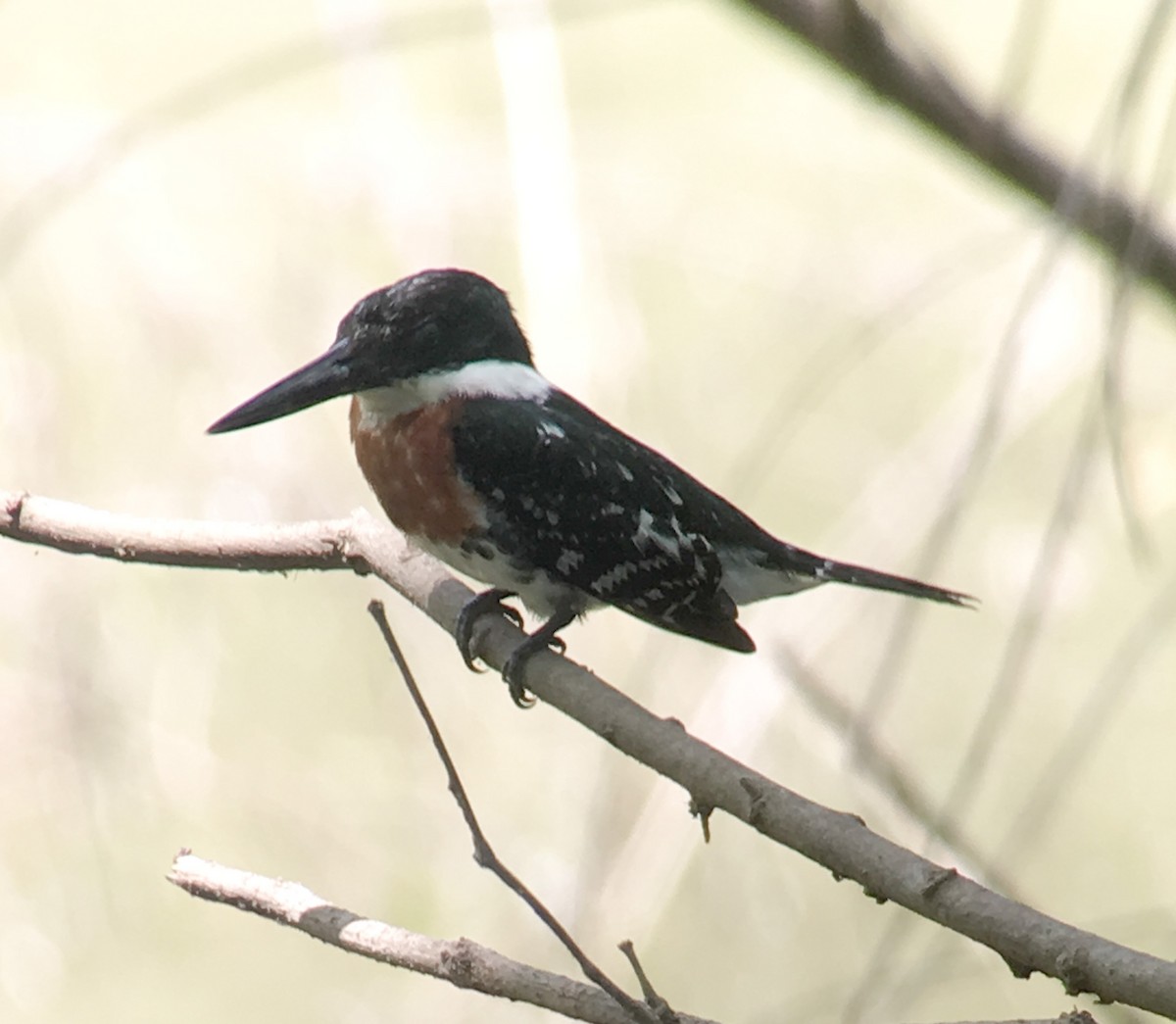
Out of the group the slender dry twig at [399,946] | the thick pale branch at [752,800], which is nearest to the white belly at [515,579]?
the thick pale branch at [752,800]

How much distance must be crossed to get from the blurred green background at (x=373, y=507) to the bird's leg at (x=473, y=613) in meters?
0.40

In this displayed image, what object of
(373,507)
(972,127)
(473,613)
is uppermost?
(972,127)

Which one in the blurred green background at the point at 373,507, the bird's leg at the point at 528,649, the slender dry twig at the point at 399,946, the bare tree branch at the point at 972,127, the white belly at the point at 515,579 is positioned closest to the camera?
the slender dry twig at the point at 399,946

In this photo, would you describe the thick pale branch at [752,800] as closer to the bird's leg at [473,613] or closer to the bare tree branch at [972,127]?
the bird's leg at [473,613]

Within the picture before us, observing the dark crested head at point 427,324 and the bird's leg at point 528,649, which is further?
the dark crested head at point 427,324

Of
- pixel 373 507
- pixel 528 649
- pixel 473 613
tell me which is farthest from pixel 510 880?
pixel 373 507

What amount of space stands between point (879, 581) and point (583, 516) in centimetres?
43

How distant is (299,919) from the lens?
1059mm

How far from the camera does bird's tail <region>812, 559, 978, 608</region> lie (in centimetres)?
177

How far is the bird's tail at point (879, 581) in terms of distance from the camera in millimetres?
1770

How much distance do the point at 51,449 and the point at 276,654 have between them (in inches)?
21.9

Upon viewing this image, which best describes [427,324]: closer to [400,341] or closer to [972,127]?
[400,341]

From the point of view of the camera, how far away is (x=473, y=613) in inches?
64.6

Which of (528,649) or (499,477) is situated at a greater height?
(499,477)
